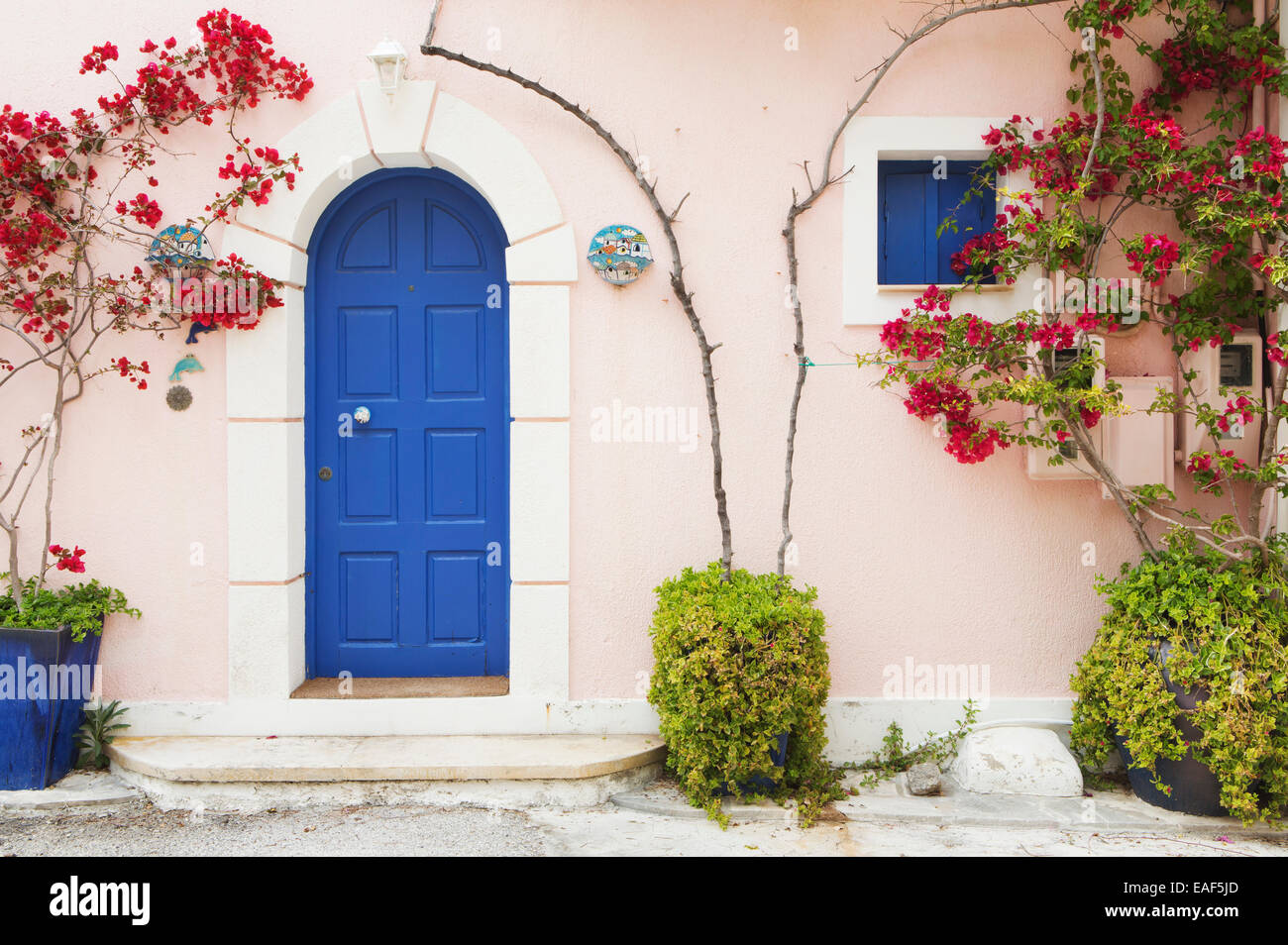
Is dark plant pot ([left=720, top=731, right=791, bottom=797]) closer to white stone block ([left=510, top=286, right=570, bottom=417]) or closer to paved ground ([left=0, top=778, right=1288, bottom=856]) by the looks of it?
paved ground ([left=0, top=778, right=1288, bottom=856])

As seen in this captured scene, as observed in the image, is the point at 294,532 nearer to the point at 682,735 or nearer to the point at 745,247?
the point at 682,735

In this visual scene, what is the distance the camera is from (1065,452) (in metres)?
4.13

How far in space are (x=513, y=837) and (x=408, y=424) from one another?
202cm

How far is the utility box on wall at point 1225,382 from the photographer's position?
13.6 feet

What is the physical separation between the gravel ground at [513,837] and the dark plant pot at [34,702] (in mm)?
259

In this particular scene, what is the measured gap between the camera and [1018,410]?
430 cm

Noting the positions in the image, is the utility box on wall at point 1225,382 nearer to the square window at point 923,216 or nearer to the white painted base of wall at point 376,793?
the square window at point 923,216

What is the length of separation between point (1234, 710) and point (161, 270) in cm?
489

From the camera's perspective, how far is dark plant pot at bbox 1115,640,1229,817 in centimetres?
370

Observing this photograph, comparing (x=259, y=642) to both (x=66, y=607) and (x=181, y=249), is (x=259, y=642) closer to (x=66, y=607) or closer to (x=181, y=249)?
(x=66, y=607)

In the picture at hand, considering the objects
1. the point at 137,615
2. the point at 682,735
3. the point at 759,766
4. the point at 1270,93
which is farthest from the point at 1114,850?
the point at 137,615

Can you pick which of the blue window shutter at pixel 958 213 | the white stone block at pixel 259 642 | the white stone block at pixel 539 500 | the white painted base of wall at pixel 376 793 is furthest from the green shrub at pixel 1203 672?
the white stone block at pixel 259 642

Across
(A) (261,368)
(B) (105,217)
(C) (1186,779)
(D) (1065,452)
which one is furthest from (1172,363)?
(B) (105,217)
